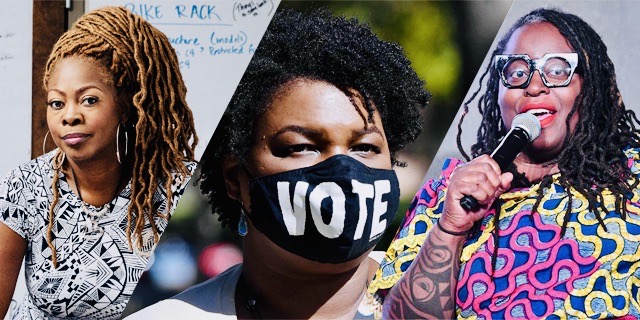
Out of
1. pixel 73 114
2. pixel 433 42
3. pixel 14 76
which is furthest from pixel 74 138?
pixel 433 42

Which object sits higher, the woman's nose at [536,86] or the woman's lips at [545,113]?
the woman's nose at [536,86]

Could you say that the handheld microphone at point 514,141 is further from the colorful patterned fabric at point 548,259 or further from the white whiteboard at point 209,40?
the white whiteboard at point 209,40

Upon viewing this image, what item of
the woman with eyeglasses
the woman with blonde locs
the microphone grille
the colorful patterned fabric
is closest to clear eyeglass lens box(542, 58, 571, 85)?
the woman with eyeglasses

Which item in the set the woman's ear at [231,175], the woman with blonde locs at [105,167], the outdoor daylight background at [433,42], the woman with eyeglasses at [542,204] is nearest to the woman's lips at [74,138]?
the woman with blonde locs at [105,167]

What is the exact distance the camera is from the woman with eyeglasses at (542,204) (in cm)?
220

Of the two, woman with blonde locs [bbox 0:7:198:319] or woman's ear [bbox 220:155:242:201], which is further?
woman with blonde locs [bbox 0:7:198:319]

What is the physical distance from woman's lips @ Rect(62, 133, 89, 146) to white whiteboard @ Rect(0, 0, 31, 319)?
32cm

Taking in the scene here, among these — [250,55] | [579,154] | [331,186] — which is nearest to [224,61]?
Answer: [250,55]

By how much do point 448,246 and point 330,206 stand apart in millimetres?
331

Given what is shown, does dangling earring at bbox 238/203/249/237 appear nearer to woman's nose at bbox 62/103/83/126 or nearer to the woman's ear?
the woman's ear

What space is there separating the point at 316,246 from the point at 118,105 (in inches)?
31.6

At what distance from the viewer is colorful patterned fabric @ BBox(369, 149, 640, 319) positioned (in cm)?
218

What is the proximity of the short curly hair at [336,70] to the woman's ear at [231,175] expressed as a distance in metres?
0.03

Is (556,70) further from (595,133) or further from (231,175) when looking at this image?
(231,175)
